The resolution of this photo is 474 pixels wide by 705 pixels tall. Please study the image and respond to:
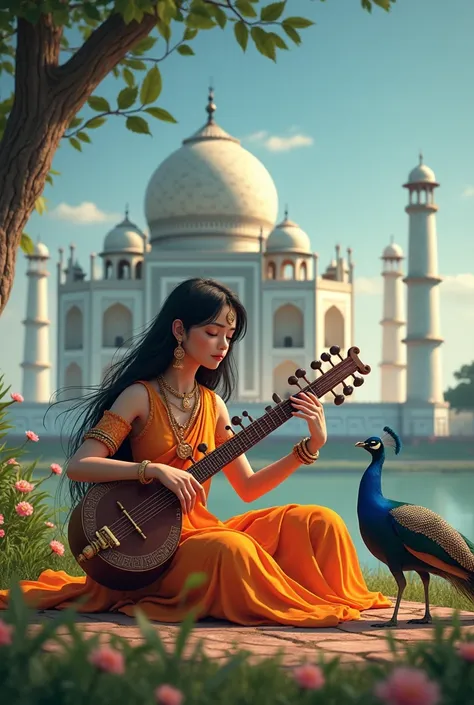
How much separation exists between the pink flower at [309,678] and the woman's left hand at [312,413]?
126 centimetres

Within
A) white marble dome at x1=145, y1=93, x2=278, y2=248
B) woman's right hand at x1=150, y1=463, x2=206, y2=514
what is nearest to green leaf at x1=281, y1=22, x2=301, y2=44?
woman's right hand at x1=150, y1=463, x2=206, y2=514

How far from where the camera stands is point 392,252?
28281mm

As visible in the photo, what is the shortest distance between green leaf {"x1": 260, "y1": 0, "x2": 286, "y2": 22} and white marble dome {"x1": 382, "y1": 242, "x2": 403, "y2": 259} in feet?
83.8

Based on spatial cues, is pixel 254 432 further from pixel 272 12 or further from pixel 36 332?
pixel 36 332

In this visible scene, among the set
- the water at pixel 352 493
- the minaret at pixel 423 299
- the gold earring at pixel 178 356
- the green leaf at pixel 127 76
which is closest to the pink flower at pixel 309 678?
the gold earring at pixel 178 356

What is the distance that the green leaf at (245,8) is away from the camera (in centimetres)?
321

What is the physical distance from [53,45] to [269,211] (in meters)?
22.6

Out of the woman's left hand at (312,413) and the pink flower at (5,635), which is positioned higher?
the woman's left hand at (312,413)

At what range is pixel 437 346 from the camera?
22203 mm

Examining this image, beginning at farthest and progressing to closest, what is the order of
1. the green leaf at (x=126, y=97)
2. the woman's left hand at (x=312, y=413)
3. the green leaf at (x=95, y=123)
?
the green leaf at (x=95, y=123) → the green leaf at (x=126, y=97) → the woman's left hand at (x=312, y=413)

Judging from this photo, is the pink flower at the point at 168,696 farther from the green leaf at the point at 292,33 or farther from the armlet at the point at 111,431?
the green leaf at the point at 292,33

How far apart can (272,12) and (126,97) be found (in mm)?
583

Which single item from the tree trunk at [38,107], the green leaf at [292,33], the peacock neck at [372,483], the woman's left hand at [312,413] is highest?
the green leaf at [292,33]

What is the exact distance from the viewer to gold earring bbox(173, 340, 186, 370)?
270 cm
